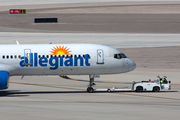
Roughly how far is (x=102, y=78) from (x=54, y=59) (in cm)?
1678

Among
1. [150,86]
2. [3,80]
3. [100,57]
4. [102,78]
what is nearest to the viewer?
[3,80]

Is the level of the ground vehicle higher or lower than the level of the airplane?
lower

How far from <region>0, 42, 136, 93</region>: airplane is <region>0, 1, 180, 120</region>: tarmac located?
278cm

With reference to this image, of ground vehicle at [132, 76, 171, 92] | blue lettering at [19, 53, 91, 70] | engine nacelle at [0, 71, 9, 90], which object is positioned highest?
blue lettering at [19, 53, 91, 70]

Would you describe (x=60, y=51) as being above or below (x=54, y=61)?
above

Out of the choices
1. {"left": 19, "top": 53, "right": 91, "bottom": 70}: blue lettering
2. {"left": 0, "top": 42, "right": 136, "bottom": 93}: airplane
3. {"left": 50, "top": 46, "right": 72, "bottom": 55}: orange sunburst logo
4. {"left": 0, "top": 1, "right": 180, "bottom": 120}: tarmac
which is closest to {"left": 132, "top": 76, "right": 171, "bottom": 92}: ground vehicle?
{"left": 0, "top": 1, "right": 180, "bottom": 120}: tarmac

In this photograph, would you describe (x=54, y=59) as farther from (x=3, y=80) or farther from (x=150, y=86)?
(x=150, y=86)

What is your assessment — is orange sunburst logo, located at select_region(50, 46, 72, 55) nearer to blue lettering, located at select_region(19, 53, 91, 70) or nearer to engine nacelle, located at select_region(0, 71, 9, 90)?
blue lettering, located at select_region(19, 53, 91, 70)

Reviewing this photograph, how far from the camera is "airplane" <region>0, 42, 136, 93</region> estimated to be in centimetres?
3800

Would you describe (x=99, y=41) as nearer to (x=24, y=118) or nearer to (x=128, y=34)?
(x=128, y=34)

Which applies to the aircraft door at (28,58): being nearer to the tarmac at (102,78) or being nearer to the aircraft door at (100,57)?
the tarmac at (102,78)

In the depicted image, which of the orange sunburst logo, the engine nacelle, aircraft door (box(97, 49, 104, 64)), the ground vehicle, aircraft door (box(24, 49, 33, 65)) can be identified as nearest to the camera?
the engine nacelle

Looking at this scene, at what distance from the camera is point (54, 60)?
38.1 meters

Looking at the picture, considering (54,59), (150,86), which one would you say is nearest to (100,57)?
(54,59)
